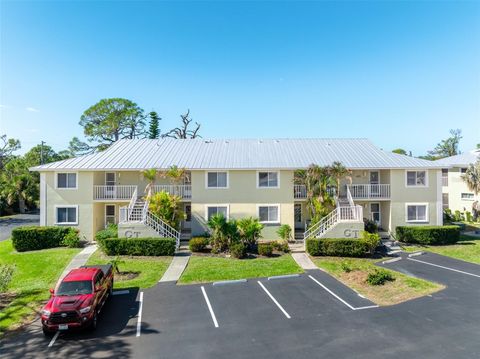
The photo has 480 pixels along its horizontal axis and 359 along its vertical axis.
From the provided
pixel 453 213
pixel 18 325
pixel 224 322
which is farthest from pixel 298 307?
pixel 453 213

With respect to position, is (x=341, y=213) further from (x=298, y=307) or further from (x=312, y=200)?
(x=298, y=307)

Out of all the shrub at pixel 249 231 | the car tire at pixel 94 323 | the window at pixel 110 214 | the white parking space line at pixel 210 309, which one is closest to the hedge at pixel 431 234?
the shrub at pixel 249 231

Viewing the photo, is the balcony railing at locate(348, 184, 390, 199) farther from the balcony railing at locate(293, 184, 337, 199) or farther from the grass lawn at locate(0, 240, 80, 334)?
the grass lawn at locate(0, 240, 80, 334)

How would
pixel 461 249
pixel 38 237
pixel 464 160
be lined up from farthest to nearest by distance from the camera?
1. pixel 464 160
2. pixel 38 237
3. pixel 461 249

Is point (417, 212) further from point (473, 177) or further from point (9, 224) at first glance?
point (9, 224)

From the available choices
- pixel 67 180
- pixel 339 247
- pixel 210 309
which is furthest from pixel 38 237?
pixel 339 247

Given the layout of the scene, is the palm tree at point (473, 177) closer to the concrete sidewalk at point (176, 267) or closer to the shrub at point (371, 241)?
the shrub at point (371, 241)
